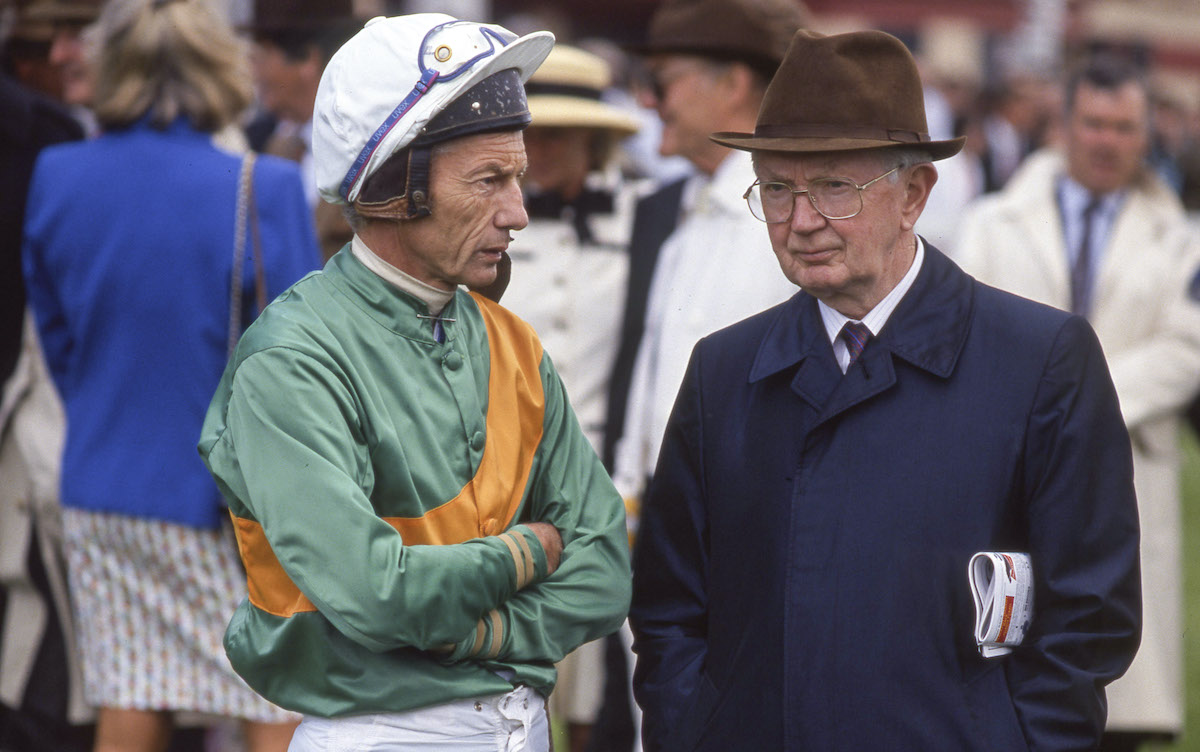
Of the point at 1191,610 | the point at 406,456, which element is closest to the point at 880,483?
the point at 406,456

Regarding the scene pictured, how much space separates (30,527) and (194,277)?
4.22 feet

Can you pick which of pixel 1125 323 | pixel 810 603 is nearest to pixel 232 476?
pixel 810 603

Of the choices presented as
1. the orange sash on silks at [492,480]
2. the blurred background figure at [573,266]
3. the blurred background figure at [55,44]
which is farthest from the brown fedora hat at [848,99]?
the blurred background figure at [55,44]

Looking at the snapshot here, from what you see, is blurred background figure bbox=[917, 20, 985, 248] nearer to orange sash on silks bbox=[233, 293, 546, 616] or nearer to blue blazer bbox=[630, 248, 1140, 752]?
blue blazer bbox=[630, 248, 1140, 752]

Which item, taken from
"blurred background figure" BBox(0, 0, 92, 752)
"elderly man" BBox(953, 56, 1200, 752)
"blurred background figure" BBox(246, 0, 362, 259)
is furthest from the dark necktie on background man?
"blurred background figure" BBox(0, 0, 92, 752)

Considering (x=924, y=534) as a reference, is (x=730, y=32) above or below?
above

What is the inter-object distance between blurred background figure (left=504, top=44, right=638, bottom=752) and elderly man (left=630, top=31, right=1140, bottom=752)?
7.11 feet

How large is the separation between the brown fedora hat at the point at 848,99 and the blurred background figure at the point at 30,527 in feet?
9.22

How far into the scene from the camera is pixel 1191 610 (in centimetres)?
796

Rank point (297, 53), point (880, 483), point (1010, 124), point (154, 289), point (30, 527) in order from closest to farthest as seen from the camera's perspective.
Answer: point (880, 483) < point (154, 289) < point (30, 527) < point (297, 53) < point (1010, 124)

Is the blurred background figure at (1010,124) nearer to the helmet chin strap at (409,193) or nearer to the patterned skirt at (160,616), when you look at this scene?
the patterned skirt at (160,616)

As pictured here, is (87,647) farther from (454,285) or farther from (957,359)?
(957,359)

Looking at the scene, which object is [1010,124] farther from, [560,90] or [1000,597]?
[1000,597]

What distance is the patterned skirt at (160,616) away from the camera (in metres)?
3.97
